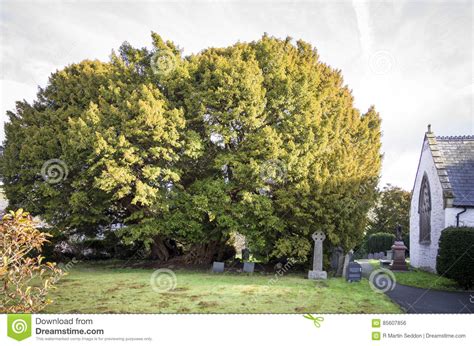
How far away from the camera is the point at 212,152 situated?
15.4 meters

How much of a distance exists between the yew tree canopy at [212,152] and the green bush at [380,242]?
564 inches

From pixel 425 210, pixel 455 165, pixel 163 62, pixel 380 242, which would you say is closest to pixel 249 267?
pixel 163 62

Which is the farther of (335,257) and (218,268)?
(218,268)

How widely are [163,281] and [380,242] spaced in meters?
20.5

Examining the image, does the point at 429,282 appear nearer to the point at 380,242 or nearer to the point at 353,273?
the point at 353,273

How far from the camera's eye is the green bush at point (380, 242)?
27812mm

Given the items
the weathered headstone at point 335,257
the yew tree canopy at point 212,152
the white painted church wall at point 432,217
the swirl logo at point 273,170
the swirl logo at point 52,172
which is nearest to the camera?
the yew tree canopy at point 212,152

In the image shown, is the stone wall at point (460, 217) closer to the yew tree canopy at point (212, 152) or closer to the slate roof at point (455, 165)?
the slate roof at point (455, 165)

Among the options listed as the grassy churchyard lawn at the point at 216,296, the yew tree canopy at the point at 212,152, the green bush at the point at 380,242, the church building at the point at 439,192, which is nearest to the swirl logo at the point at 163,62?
the yew tree canopy at the point at 212,152

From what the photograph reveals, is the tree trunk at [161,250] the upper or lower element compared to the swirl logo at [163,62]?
lower
